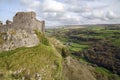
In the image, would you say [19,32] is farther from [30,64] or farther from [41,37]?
[30,64]

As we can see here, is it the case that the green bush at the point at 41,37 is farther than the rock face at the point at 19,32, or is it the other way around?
the green bush at the point at 41,37

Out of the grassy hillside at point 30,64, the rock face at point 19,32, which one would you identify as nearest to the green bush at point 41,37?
the rock face at point 19,32

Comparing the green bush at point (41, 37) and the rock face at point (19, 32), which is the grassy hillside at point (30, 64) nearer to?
the rock face at point (19, 32)

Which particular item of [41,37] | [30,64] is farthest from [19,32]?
[30,64]

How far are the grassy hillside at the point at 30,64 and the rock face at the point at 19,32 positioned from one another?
1.61 meters

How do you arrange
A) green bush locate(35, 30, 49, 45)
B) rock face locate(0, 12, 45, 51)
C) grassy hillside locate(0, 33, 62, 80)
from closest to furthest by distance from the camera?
grassy hillside locate(0, 33, 62, 80) → rock face locate(0, 12, 45, 51) → green bush locate(35, 30, 49, 45)

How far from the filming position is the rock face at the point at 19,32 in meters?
53.1

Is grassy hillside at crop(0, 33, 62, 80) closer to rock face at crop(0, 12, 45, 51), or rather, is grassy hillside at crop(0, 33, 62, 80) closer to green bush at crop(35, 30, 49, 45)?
rock face at crop(0, 12, 45, 51)

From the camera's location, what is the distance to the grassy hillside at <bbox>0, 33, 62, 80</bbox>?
48.0 meters

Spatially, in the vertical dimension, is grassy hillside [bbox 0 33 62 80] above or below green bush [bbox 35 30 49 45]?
below

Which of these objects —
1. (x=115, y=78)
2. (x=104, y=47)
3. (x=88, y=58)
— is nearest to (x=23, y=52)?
(x=115, y=78)

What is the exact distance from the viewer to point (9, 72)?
47562 millimetres

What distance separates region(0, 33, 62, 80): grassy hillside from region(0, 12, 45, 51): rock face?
1611mm

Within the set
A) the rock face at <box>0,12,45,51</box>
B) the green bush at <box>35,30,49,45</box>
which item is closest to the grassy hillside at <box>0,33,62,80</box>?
the rock face at <box>0,12,45,51</box>
